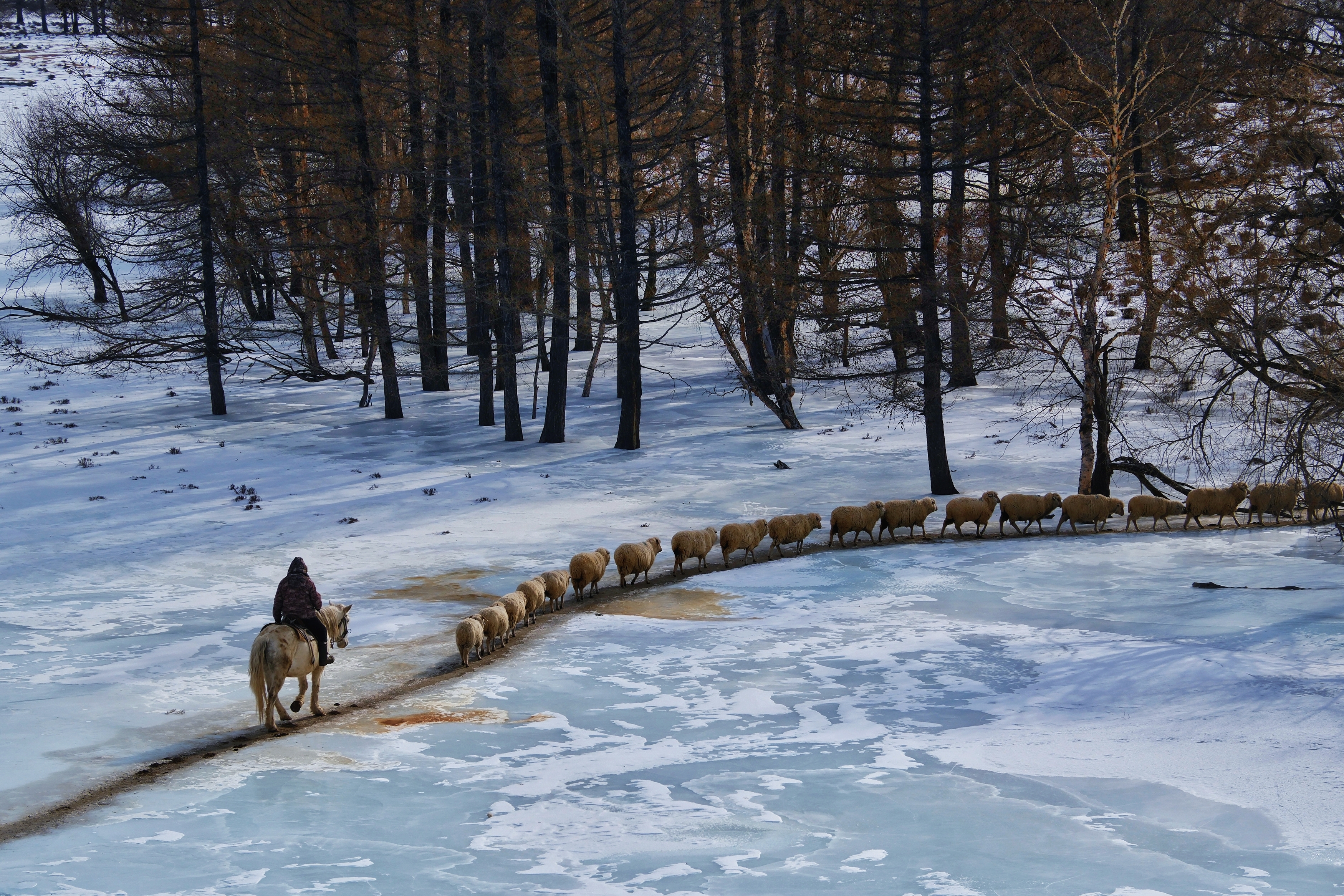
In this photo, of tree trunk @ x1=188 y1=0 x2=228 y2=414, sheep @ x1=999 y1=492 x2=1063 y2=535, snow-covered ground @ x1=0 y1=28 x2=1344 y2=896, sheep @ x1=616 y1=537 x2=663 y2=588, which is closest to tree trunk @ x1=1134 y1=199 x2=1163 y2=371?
sheep @ x1=999 y1=492 x2=1063 y2=535

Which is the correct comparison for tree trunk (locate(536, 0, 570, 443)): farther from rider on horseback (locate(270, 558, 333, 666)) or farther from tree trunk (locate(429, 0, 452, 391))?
rider on horseback (locate(270, 558, 333, 666))

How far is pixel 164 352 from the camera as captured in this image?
3138 centimetres

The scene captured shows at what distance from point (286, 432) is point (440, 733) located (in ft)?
71.0

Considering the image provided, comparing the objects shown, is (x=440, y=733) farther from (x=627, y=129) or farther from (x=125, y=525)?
(x=627, y=129)

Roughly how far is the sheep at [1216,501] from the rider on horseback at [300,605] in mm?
Answer: 14524

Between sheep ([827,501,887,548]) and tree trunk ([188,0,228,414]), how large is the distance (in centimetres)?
2072

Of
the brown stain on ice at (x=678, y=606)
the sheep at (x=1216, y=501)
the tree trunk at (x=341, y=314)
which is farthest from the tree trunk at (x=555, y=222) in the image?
the sheep at (x=1216, y=501)

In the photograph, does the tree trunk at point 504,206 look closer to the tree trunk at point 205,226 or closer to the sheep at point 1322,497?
the tree trunk at point 205,226

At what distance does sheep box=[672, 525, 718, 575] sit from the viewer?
16.2 metres

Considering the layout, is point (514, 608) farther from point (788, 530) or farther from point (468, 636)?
point (788, 530)

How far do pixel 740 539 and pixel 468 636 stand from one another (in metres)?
6.49

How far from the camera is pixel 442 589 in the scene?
48.6 feet

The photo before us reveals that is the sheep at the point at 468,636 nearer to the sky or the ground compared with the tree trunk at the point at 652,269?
nearer to the ground

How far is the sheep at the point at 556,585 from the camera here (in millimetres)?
13961
